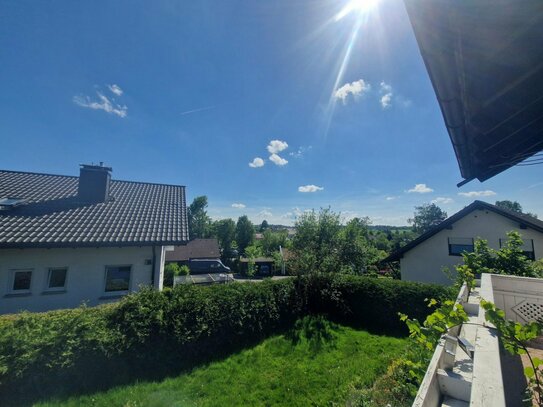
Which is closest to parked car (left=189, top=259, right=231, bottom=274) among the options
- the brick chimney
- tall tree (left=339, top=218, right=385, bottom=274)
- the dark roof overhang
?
tall tree (left=339, top=218, right=385, bottom=274)

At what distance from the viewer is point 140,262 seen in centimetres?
891

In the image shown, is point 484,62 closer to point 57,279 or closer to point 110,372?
point 110,372

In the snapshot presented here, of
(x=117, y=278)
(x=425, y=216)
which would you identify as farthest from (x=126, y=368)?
(x=425, y=216)

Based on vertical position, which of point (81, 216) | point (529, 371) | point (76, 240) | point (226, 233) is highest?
point (226, 233)

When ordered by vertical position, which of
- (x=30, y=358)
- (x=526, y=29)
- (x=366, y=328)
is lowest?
(x=366, y=328)

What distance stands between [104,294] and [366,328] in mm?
9727

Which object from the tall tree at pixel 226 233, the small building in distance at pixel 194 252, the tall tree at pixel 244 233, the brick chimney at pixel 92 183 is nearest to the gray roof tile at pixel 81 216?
the brick chimney at pixel 92 183

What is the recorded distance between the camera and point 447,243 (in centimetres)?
1342

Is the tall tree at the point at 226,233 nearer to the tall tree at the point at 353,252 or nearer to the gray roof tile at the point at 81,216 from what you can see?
the gray roof tile at the point at 81,216

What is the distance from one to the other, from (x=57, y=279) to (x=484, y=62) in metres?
11.6

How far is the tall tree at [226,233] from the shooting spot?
50094 millimetres

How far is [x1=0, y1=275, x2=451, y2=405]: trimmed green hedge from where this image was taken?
14.0 ft

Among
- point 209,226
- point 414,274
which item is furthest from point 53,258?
point 209,226

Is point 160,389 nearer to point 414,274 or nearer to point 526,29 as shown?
point 526,29
